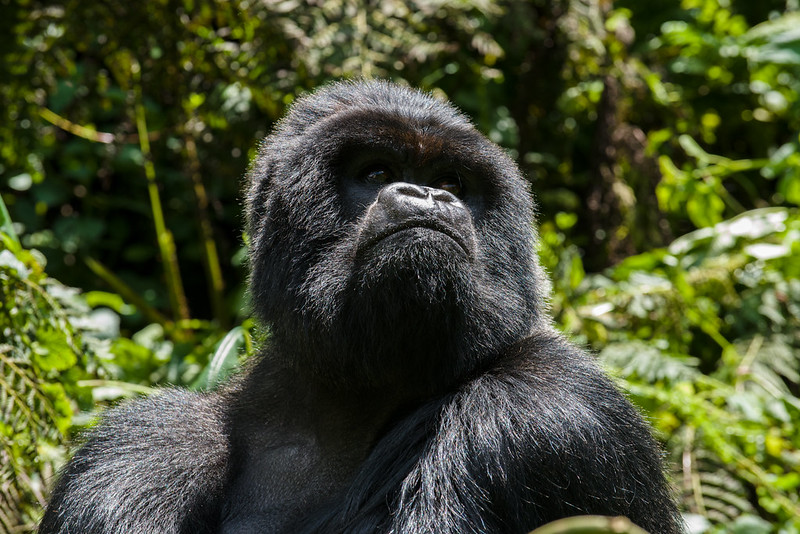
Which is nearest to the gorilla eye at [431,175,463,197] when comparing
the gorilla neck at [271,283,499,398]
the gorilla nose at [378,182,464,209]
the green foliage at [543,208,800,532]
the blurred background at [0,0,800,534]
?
the gorilla nose at [378,182,464,209]

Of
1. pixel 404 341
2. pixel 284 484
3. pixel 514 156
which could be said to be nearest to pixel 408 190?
pixel 404 341

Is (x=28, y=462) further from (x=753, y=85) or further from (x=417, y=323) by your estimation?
(x=753, y=85)

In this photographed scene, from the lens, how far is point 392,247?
1989mm

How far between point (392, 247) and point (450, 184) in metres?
0.33

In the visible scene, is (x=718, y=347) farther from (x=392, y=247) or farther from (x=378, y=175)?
(x=392, y=247)

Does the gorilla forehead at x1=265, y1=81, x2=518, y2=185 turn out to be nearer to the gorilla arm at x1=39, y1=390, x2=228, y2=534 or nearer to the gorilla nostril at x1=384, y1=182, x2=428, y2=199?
the gorilla nostril at x1=384, y1=182, x2=428, y2=199

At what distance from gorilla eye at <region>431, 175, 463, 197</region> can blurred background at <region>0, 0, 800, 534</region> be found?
1054 mm

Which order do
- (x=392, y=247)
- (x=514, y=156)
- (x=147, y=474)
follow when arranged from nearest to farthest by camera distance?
(x=392, y=247)
(x=147, y=474)
(x=514, y=156)

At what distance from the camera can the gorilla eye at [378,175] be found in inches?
86.7

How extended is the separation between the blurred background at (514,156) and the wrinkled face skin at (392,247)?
2.64ft

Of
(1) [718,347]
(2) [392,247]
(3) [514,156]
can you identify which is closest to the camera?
(2) [392,247]

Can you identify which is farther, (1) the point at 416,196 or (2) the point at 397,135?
(2) the point at 397,135

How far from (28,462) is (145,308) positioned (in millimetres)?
2051

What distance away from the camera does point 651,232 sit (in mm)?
4926
